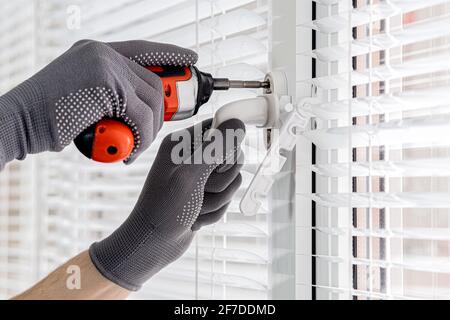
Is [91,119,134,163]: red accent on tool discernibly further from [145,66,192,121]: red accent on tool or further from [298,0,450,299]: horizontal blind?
[298,0,450,299]: horizontal blind

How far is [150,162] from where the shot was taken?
4.21 feet

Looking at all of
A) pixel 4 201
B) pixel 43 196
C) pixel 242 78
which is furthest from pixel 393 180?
pixel 4 201

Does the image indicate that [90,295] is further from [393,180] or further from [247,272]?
[393,180]

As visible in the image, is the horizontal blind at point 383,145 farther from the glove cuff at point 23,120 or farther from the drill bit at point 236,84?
the glove cuff at point 23,120

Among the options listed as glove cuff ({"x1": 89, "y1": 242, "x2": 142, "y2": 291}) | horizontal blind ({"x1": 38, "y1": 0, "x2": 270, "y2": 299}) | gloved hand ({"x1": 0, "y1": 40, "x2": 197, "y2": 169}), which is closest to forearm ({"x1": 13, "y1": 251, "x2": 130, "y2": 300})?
glove cuff ({"x1": 89, "y1": 242, "x2": 142, "y2": 291})

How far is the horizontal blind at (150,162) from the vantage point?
41.7 inches

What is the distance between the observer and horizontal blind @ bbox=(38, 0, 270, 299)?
1060 millimetres

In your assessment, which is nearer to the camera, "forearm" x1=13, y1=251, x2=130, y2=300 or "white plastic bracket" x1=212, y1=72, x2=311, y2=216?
"white plastic bracket" x1=212, y1=72, x2=311, y2=216

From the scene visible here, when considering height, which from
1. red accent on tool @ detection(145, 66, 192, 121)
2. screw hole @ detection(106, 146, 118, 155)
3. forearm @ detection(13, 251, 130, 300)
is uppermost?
red accent on tool @ detection(145, 66, 192, 121)

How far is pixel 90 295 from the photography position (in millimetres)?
1056

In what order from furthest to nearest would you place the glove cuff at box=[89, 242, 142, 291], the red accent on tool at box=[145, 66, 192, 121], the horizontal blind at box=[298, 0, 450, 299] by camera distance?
the glove cuff at box=[89, 242, 142, 291]
the red accent on tool at box=[145, 66, 192, 121]
the horizontal blind at box=[298, 0, 450, 299]

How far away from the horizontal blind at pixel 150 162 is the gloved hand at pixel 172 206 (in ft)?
0.35

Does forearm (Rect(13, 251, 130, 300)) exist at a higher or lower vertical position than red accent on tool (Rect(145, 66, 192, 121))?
lower
